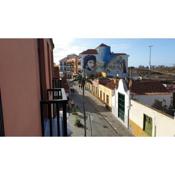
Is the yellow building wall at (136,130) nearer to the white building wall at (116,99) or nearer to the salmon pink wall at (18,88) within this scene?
the white building wall at (116,99)

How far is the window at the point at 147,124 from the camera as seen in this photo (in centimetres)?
452

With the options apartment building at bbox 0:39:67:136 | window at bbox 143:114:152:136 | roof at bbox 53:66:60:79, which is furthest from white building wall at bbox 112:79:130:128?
apartment building at bbox 0:39:67:136

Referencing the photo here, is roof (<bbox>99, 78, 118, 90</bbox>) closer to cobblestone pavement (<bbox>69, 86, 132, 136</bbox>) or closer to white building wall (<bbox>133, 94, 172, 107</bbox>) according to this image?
cobblestone pavement (<bbox>69, 86, 132, 136</bbox>)

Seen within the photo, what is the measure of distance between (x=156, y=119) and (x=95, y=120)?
258cm

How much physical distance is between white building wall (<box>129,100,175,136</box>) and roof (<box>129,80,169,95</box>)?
0.42 m

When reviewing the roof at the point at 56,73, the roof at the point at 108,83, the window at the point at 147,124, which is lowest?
the window at the point at 147,124

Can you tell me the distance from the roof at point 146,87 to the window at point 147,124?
90 centimetres

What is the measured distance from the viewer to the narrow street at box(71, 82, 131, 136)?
5.61 m

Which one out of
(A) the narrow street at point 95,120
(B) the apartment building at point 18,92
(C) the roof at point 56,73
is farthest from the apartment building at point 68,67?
(B) the apartment building at point 18,92

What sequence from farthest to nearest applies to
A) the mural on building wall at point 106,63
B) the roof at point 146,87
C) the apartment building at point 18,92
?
the mural on building wall at point 106,63 → the roof at point 146,87 → the apartment building at point 18,92
